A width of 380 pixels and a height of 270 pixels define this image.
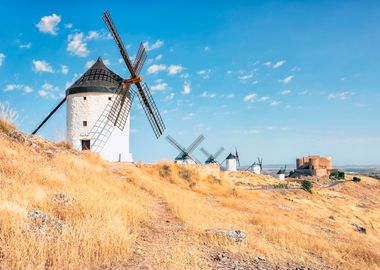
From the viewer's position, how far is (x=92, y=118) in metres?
21.3

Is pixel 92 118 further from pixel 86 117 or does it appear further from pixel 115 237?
pixel 115 237

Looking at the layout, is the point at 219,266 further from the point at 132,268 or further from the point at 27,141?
the point at 27,141

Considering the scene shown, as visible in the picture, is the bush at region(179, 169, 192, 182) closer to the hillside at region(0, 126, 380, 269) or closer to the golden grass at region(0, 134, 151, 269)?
the hillside at region(0, 126, 380, 269)

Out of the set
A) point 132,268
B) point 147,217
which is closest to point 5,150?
point 147,217

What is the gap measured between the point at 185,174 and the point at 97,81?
962 cm

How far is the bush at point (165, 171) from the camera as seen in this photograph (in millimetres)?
17734

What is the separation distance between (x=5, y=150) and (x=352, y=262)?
9.44 meters

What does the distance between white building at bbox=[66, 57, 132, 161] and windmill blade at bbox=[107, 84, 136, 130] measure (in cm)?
33

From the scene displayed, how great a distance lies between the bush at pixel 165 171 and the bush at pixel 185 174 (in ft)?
2.57

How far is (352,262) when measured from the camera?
609 cm

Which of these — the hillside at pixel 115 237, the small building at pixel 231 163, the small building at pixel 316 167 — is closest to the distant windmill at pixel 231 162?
the small building at pixel 231 163

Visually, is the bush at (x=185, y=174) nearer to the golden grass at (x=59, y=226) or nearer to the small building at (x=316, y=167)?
the golden grass at (x=59, y=226)

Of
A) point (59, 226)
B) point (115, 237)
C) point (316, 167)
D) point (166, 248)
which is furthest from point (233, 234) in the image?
point (316, 167)

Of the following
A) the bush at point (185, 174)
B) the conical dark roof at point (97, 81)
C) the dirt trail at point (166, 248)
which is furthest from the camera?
the conical dark roof at point (97, 81)
